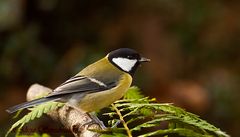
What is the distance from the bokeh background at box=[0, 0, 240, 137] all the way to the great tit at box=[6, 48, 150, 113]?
0.97 m

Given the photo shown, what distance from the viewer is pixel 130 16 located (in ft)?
11.1

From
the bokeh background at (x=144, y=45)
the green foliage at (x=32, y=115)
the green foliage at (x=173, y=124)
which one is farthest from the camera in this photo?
the bokeh background at (x=144, y=45)

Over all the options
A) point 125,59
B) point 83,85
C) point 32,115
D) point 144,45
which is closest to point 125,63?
point 125,59

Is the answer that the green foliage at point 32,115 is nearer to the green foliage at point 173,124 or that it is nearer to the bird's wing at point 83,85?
the green foliage at point 173,124

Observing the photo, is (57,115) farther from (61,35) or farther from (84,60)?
(61,35)

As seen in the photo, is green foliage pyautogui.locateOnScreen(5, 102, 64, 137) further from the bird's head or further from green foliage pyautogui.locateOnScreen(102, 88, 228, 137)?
the bird's head

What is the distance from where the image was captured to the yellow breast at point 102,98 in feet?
5.73

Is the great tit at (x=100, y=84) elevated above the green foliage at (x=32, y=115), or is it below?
below

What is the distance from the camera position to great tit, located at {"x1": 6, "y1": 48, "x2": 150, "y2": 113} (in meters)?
1.75

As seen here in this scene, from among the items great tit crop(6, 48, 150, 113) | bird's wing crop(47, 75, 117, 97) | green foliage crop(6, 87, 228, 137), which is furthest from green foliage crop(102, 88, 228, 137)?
bird's wing crop(47, 75, 117, 97)

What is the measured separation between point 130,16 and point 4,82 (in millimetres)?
832

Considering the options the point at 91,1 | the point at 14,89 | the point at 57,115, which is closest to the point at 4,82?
the point at 14,89

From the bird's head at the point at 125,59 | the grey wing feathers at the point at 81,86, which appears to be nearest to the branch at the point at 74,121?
the grey wing feathers at the point at 81,86

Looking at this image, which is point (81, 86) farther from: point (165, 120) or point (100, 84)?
point (165, 120)
